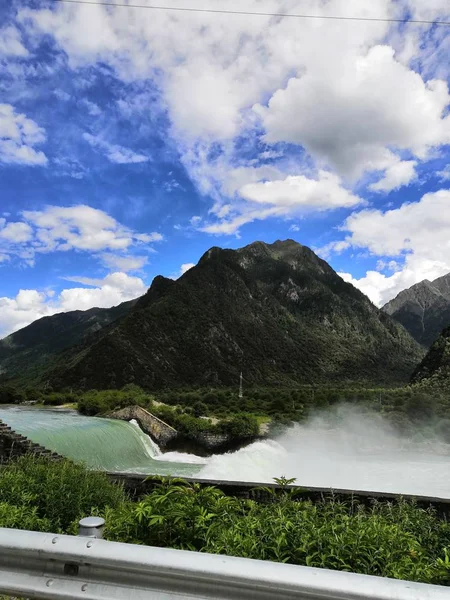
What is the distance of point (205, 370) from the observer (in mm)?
108062

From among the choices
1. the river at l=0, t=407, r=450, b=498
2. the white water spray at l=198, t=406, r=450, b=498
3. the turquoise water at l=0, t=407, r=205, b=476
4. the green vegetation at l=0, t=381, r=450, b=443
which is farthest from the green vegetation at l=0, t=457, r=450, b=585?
the green vegetation at l=0, t=381, r=450, b=443

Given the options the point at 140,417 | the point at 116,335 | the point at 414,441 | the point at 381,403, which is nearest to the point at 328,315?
the point at 116,335

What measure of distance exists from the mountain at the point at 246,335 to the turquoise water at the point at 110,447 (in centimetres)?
5555

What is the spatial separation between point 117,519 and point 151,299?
135 m

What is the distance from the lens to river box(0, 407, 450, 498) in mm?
24203

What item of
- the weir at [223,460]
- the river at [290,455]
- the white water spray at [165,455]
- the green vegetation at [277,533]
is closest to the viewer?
the green vegetation at [277,533]

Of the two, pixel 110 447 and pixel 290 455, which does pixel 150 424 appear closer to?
pixel 110 447

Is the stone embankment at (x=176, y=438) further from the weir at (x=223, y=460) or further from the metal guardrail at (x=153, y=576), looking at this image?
the metal guardrail at (x=153, y=576)

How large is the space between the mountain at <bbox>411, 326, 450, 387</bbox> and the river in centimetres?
2464

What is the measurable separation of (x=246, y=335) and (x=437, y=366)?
63.7m

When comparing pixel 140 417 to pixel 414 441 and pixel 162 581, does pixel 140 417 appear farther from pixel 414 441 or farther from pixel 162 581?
pixel 162 581

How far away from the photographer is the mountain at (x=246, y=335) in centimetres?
9512

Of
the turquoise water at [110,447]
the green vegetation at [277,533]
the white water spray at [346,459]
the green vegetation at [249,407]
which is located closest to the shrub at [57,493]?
the green vegetation at [277,533]

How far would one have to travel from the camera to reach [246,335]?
13138 cm
